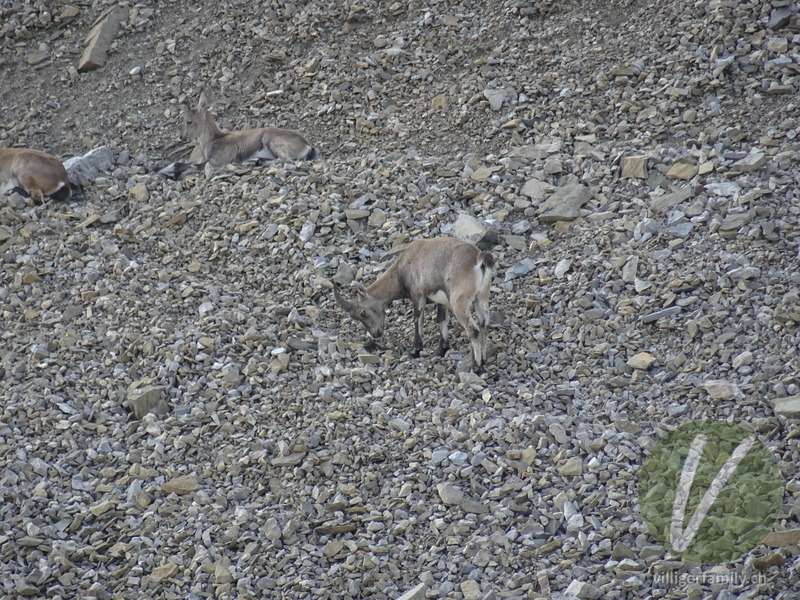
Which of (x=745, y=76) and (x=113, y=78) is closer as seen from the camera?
(x=745, y=76)

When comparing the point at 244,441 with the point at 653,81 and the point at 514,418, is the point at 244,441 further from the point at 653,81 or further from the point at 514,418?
the point at 653,81

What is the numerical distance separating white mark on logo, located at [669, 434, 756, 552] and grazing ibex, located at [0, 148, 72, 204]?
30.5 feet

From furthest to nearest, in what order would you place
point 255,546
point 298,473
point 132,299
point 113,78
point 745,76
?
point 113,78 < point 745,76 < point 132,299 < point 298,473 < point 255,546

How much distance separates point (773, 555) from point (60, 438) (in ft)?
21.2

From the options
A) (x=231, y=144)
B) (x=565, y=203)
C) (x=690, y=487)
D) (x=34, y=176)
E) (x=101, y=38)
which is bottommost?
(x=690, y=487)

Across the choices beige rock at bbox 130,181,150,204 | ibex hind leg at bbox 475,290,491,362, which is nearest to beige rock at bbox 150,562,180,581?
ibex hind leg at bbox 475,290,491,362

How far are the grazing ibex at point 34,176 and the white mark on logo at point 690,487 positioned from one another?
931cm

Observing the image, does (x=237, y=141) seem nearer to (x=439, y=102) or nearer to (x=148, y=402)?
(x=439, y=102)

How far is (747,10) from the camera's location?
40.2 feet

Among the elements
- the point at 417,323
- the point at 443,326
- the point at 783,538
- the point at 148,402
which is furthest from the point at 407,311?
the point at 783,538

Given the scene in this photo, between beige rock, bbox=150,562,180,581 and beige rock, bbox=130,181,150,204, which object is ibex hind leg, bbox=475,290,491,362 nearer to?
beige rock, bbox=150,562,180,581

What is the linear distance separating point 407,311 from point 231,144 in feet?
14.1

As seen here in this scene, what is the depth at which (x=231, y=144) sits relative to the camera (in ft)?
43.5

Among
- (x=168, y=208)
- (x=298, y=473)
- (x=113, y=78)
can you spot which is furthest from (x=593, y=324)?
(x=113, y=78)
